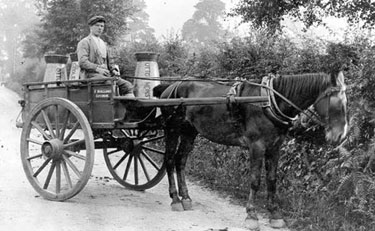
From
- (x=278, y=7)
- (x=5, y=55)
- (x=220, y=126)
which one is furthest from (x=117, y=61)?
(x=5, y=55)

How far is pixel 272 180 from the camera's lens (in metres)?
6.05

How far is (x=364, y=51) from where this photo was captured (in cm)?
614

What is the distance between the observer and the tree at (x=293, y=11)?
10.0 m

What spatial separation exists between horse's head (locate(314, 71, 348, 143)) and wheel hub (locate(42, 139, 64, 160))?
3615mm

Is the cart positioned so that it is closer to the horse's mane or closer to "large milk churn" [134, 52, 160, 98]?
the horse's mane

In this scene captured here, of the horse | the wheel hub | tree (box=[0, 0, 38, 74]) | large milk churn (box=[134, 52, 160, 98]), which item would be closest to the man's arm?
the wheel hub

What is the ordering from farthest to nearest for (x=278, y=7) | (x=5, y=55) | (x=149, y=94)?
(x=5, y=55) → (x=278, y=7) → (x=149, y=94)

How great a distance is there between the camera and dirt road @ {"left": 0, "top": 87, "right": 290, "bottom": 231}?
5.62 m

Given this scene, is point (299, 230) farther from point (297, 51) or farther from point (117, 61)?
point (117, 61)

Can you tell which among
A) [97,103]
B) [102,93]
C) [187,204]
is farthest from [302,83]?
[97,103]

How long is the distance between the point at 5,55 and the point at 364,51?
241 feet

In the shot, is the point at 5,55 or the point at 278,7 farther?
the point at 5,55

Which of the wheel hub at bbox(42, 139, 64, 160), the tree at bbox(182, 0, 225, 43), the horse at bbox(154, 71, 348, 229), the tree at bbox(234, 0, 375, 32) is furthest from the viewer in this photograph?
the tree at bbox(182, 0, 225, 43)

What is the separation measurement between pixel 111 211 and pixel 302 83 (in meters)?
3.00
